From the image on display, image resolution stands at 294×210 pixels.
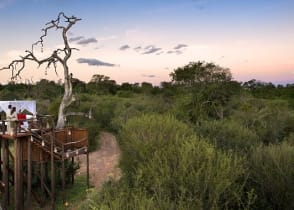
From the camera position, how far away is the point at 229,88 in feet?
100

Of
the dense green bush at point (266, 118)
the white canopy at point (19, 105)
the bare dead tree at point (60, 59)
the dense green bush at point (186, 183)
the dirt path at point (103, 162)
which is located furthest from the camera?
the dense green bush at point (266, 118)

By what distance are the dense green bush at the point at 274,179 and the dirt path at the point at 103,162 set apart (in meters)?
6.82

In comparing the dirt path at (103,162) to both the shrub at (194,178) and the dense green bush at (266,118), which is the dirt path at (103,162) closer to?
the shrub at (194,178)

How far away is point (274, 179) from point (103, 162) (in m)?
13.7

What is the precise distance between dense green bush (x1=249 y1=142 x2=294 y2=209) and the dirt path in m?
6.82

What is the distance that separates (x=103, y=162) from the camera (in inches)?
837

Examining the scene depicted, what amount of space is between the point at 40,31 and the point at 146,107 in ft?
A: 42.5

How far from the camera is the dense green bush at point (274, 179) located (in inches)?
353

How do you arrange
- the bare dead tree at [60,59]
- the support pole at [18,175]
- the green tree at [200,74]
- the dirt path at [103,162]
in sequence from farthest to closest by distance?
1. the green tree at [200,74]
2. the bare dead tree at [60,59]
3. the dirt path at [103,162]
4. the support pole at [18,175]

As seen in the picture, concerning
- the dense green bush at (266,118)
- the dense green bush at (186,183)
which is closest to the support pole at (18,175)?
the dense green bush at (186,183)

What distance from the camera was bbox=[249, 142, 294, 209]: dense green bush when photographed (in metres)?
8.97

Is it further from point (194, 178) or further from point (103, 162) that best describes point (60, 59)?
point (194, 178)

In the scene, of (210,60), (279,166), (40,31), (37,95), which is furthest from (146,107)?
(279,166)

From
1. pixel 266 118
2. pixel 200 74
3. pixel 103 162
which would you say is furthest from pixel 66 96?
pixel 200 74
